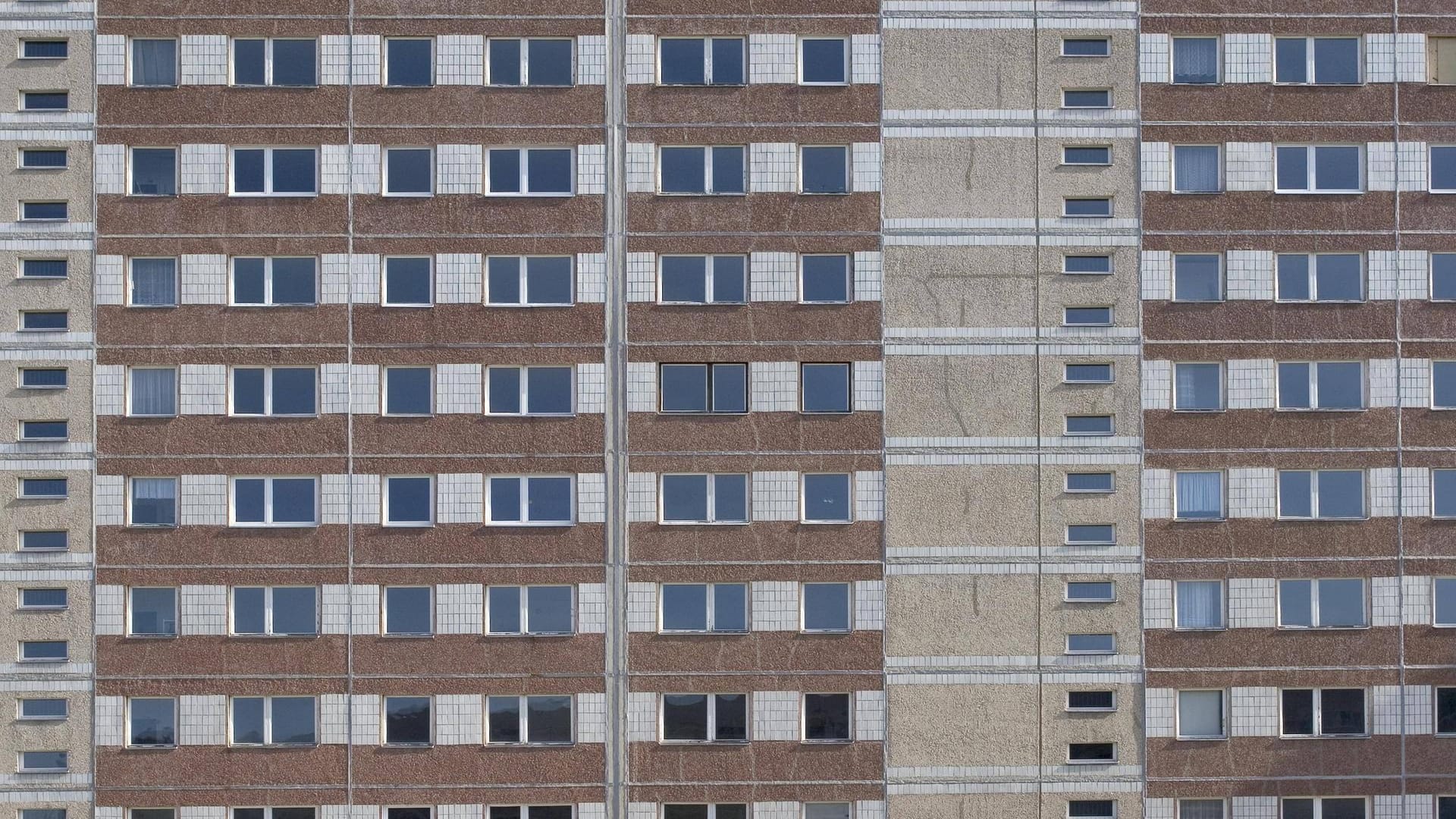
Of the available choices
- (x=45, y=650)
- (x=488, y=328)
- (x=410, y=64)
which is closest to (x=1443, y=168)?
(x=488, y=328)

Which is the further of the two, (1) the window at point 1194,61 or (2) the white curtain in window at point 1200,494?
(1) the window at point 1194,61

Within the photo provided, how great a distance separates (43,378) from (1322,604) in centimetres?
2697

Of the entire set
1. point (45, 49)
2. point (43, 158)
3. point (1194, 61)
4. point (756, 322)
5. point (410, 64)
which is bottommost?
point (756, 322)

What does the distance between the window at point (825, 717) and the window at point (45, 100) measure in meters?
19.7

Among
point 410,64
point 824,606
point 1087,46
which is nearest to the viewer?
point 824,606

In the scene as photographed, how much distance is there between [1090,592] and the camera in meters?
28.3

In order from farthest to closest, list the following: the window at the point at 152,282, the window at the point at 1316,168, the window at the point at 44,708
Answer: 1. the window at the point at 1316,168
2. the window at the point at 152,282
3. the window at the point at 44,708

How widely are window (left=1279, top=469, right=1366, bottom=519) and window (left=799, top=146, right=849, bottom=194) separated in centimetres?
1120

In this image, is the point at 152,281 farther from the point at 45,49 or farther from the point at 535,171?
the point at 535,171

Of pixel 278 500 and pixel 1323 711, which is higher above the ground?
pixel 278 500

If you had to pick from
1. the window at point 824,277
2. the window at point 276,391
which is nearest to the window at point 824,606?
the window at point 824,277

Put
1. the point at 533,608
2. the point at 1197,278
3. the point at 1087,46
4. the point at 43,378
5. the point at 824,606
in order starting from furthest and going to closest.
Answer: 1. the point at 1087,46
2. the point at 1197,278
3. the point at 824,606
4. the point at 533,608
5. the point at 43,378

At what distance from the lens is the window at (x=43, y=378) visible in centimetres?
2798

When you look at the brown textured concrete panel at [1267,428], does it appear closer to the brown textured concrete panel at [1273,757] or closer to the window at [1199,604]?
the window at [1199,604]
